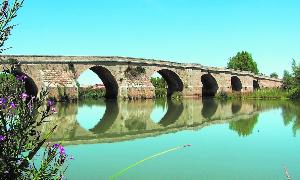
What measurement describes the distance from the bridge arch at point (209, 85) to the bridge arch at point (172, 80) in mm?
6381

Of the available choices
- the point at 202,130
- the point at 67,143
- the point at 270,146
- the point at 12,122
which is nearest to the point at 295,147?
the point at 270,146

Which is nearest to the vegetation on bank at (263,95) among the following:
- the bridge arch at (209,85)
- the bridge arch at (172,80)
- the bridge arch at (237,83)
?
the bridge arch at (172,80)

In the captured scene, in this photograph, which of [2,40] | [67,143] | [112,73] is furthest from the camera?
[112,73]

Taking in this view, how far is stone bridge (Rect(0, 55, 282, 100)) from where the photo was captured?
119 ft

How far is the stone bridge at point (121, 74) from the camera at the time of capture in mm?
36344

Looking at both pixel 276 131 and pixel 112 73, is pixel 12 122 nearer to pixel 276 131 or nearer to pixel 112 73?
pixel 276 131

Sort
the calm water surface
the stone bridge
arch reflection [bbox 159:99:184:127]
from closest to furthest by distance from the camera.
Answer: the calm water surface
arch reflection [bbox 159:99:184:127]
the stone bridge

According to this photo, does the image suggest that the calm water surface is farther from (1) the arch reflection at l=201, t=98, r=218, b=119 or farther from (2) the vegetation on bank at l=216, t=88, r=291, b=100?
(2) the vegetation on bank at l=216, t=88, r=291, b=100

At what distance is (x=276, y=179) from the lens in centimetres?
704

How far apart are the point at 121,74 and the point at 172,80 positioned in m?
11.0

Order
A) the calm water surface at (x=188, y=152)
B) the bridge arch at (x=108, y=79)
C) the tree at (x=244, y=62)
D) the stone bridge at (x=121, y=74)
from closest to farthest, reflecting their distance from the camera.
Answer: the calm water surface at (x=188, y=152) → the stone bridge at (x=121, y=74) → the bridge arch at (x=108, y=79) → the tree at (x=244, y=62)

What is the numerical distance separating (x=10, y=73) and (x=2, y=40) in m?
0.38

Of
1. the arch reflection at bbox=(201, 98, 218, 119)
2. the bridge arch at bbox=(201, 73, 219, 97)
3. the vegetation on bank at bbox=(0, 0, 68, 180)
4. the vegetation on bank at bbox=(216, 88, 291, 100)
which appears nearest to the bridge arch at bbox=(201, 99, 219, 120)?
the arch reflection at bbox=(201, 98, 218, 119)

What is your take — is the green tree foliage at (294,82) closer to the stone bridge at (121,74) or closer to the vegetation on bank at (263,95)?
the vegetation on bank at (263,95)
